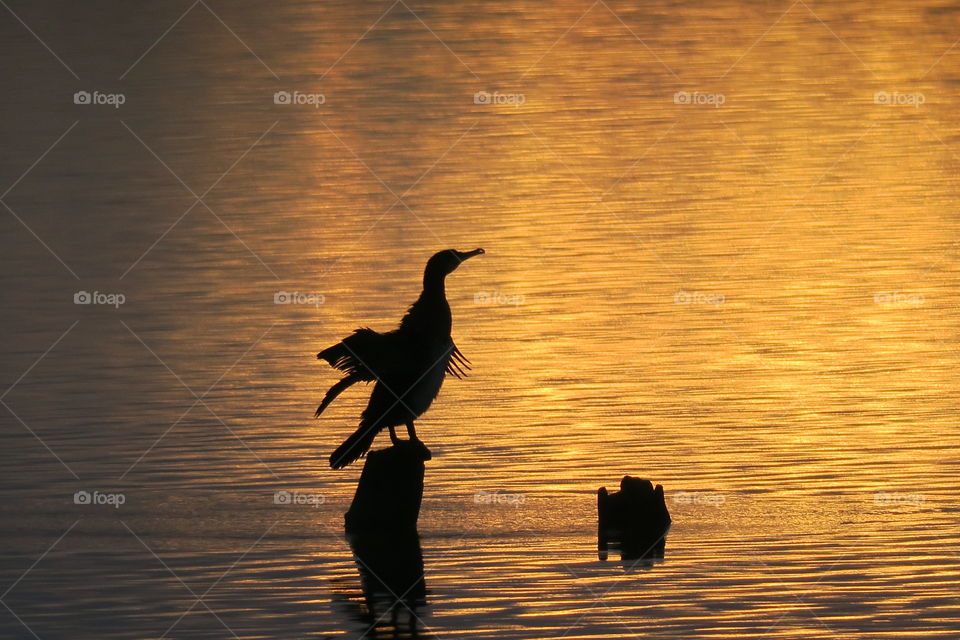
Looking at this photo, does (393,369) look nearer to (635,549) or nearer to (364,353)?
(364,353)

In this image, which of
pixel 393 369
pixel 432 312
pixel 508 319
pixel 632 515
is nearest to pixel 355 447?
pixel 393 369

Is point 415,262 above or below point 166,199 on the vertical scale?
below

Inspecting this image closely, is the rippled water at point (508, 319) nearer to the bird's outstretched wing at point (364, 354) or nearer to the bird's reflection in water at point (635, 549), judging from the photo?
the bird's reflection in water at point (635, 549)

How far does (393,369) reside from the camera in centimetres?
1467

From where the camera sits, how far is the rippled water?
A: 1334 cm

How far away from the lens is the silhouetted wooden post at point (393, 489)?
1446 cm

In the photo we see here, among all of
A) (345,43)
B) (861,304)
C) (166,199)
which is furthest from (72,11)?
(861,304)

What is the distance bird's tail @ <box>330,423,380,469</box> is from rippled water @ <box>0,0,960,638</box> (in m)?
0.53

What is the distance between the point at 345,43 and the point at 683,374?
22.0 meters

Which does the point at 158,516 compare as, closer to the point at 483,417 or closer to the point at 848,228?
the point at 483,417

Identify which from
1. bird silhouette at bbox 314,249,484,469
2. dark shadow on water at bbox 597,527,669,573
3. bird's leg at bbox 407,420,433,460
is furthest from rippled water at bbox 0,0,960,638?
bird silhouette at bbox 314,249,484,469

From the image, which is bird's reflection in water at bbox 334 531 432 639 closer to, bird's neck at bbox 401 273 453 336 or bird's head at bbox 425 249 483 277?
bird's neck at bbox 401 273 453 336

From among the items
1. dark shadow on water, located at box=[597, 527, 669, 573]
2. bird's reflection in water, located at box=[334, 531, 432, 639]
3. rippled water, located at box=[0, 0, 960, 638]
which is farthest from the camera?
dark shadow on water, located at box=[597, 527, 669, 573]

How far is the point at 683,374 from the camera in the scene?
61.8ft
